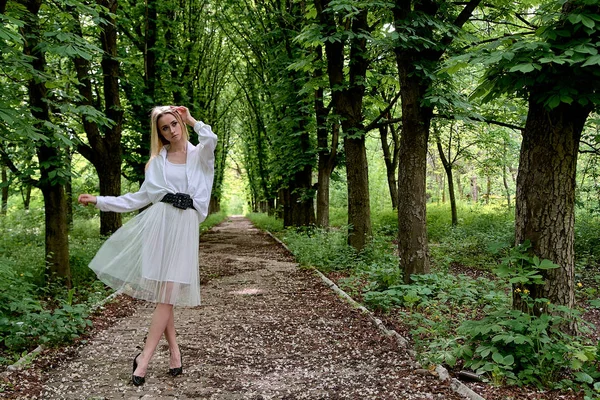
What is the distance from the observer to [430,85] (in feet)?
21.3

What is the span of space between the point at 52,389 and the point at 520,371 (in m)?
3.74

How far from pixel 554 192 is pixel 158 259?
3506mm

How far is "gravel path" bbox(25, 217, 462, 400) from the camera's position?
3676 millimetres

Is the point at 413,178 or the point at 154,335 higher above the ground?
the point at 413,178

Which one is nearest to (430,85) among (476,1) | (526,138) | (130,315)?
(476,1)

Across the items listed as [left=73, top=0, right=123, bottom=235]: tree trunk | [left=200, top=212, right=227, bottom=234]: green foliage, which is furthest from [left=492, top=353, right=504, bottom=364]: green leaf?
[left=200, top=212, right=227, bottom=234]: green foliage

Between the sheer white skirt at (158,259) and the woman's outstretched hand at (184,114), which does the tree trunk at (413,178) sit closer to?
the woman's outstretched hand at (184,114)

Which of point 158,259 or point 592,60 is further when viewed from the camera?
point 158,259

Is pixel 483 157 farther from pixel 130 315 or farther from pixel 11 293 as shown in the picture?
pixel 11 293

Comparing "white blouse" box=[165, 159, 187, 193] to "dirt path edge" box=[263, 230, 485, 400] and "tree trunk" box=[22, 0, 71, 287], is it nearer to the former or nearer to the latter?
"dirt path edge" box=[263, 230, 485, 400]

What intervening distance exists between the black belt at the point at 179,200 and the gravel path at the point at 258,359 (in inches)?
60.6

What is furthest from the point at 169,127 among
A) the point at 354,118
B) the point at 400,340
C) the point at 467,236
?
the point at 467,236

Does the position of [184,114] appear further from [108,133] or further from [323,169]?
[323,169]

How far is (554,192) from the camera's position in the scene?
3900mm
